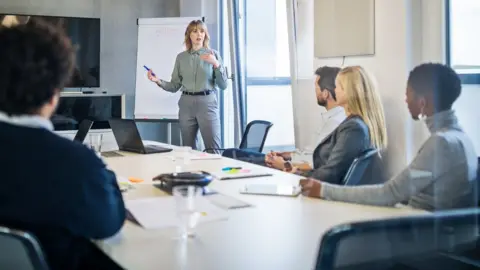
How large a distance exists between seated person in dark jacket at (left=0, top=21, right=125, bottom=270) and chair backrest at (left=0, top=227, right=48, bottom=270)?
164mm

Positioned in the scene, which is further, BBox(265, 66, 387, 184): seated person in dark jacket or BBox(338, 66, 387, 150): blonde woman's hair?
BBox(338, 66, 387, 150): blonde woman's hair

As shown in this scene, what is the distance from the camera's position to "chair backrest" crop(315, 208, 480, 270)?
0.94 metres

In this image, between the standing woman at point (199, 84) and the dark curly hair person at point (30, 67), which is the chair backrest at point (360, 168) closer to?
the dark curly hair person at point (30, 67)

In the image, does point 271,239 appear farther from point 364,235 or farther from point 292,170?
point 292,170

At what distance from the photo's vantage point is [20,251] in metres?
1.11

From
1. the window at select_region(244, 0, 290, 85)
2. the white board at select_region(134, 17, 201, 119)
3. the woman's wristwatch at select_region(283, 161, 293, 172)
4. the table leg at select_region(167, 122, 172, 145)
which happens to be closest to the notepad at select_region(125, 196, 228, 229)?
the woman's wristwatch at select_region(283, 161, 293, 172)

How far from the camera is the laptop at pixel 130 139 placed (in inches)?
129

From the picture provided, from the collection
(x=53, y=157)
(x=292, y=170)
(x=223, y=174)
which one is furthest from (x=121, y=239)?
(x=292, y=170)

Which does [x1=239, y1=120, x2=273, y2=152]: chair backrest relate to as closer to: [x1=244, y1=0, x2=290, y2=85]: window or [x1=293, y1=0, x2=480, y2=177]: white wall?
[x1=244, y1=0, x2=290, y2=85]: window

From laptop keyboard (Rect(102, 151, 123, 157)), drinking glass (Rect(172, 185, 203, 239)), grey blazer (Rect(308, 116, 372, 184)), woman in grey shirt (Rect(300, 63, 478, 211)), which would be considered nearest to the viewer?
drinking glass (Rect(172, 185, 203, 239))

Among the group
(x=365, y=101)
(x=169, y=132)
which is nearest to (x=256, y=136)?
(x=365, y=101)

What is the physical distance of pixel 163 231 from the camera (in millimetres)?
1533

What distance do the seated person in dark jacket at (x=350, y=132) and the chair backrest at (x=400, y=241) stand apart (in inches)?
61.0

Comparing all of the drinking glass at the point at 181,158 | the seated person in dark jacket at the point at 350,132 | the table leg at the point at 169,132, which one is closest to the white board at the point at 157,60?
the table leg at the point at 169,132
